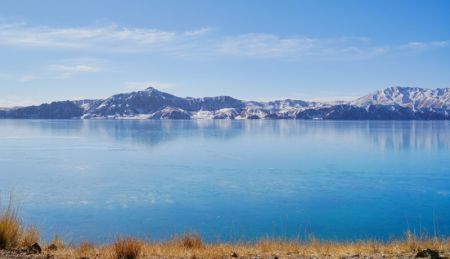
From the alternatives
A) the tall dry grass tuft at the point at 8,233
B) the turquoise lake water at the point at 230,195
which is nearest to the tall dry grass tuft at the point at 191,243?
the tall dry grass tuft at the point at 8,233

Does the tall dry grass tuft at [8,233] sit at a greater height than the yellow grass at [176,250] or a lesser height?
greater

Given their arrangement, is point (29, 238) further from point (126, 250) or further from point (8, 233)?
point (126, 250)

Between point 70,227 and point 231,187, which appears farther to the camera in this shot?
point 231,187

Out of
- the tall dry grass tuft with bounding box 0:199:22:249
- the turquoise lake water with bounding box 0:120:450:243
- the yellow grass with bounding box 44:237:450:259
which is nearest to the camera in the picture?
the yellow grass with bounding box 44:237:450:259

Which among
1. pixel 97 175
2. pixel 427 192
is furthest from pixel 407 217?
pixel 97 175

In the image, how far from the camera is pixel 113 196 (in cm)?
2516

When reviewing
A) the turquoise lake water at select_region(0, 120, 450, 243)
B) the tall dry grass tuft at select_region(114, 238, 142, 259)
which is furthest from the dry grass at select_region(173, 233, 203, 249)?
the turquoise lake water at select_region(0, 120, 450, 243)

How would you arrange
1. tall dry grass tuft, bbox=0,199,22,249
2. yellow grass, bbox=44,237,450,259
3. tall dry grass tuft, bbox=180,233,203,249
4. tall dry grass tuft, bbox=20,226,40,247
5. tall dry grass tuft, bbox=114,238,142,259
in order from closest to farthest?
tall dry grass tuft, bbox=114,238,142,259 → yellow grass, bbox=44,237,450,259 → tall dry grass tuft, bbox=0,199,22,249 → tall dry grass tuft, bbox=20,226,40,247 → tall dry grass tuft, bbox=180,233,203,249

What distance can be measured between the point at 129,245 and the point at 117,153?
42712 millimetres

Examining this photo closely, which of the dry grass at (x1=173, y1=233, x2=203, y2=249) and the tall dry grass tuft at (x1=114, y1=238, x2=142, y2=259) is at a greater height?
the tall dry grass tuft at (x1=114, y1=238, x2=142, y2=259)

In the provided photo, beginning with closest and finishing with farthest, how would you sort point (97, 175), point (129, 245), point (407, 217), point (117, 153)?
point (129, 245)
point (407, 217)
point (97, 175)
point (117, 153)

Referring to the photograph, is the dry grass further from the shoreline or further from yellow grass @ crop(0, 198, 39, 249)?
yellow grass @ crop(0, 198, 39, 249)

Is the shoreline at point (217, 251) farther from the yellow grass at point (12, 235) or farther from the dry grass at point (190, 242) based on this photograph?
the yellow grass at point (12, 235)

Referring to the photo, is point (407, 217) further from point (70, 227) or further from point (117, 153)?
point (117, 153)
